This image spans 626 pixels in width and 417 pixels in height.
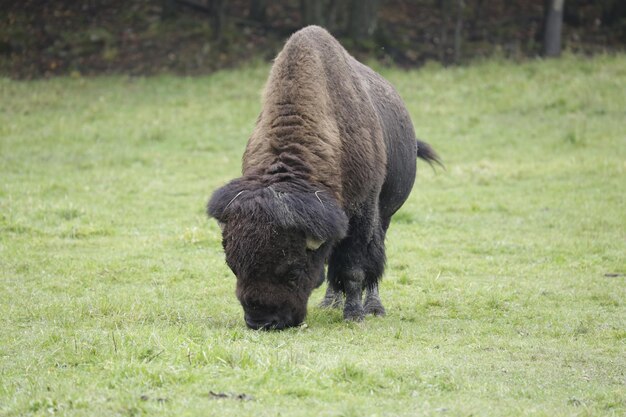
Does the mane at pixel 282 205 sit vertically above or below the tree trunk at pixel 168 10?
above

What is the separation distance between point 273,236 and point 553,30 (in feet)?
72.7

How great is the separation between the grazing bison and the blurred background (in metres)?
19.0

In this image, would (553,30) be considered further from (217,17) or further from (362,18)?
(217,17)

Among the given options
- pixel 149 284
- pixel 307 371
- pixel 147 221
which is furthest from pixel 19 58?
pixel 307 371

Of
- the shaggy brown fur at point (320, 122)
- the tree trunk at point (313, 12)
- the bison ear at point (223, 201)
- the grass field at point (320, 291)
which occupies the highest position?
the shaggy brown fur at point (320, 122)

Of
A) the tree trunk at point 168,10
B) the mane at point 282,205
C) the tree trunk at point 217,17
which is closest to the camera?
the mane at point 282,205

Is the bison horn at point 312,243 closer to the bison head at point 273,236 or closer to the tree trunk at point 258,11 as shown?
the bison head at point 273,236

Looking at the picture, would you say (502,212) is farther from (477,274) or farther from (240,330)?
(240,330)

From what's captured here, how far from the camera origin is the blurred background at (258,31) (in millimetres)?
28000

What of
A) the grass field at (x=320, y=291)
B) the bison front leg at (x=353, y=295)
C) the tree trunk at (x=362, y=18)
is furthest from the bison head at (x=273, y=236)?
the tree trunk at (x=362, y=18)

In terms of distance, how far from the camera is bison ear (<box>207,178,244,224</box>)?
750 centimetres

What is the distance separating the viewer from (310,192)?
7.60 metres

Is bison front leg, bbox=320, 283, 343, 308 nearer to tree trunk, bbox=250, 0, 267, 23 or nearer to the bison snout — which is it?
the bison snout

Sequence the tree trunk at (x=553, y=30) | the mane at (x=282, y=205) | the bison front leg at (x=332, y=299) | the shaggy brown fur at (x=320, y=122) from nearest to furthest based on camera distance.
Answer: the mane at (x=282, y=205), the shaggy brown fur at (x=320, y=122), the bison front leg at (x=332, y=299), the tree trunk at (x=553, y=30)
